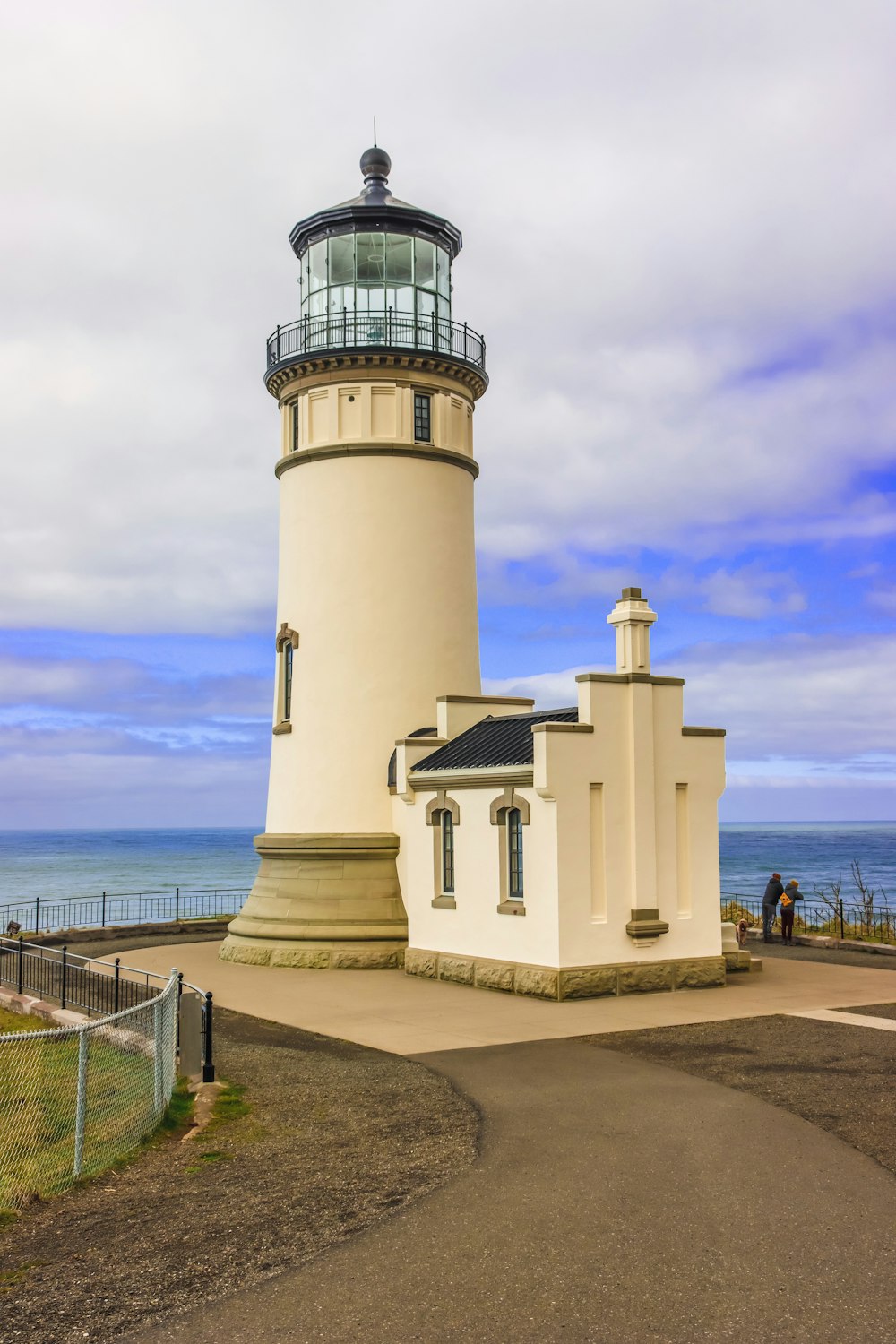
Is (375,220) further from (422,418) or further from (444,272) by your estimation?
(422,418)

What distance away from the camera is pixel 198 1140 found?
10727 millimetres

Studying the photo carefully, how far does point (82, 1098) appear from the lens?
32.0 ft

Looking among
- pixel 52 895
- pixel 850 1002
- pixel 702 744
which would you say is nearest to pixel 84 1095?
pixel 850 1002

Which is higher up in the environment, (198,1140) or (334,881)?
(334,881)

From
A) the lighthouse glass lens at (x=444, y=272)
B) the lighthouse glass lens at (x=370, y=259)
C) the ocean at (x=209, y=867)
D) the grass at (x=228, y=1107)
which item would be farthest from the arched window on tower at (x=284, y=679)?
the ocean at (x=209, y=867)

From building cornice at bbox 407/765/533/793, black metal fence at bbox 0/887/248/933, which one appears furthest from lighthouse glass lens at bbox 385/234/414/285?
black metal fence at bbox 0/887/248/933

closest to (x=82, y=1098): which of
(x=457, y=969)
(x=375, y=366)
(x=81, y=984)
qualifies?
(x=81, y=984)

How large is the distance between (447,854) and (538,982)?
3.54m

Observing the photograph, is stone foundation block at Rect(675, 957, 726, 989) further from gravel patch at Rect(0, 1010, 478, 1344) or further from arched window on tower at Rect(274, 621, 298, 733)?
arched window on tower at Rect(274, 621, 298, 733)

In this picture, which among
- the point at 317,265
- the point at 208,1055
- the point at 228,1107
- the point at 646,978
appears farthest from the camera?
the point at 317,265

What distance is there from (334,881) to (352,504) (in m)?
7.60

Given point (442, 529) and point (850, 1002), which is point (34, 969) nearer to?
point (442, 529)

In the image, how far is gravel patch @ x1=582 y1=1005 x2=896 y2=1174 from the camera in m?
11.1

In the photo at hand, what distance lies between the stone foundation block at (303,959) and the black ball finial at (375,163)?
647 inches
